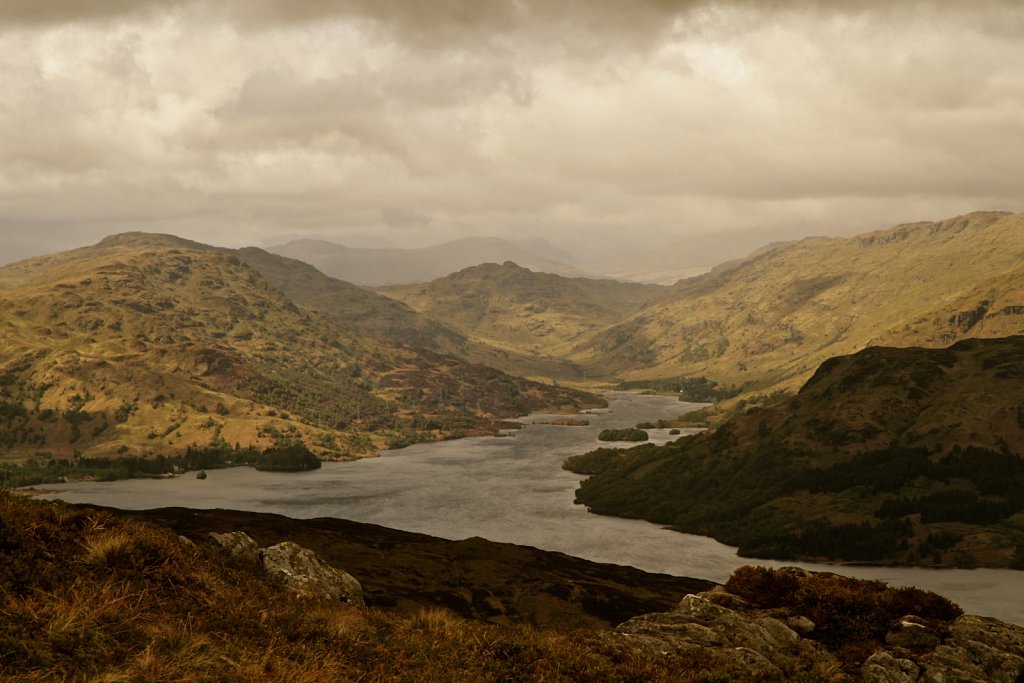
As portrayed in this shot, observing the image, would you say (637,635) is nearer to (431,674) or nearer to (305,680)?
(431,674)

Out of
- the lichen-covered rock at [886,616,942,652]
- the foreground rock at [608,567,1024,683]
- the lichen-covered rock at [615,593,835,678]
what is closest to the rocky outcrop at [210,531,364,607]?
the lichen-covered rock at [615,593,835,678]

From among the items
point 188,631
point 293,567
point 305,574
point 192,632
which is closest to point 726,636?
point 192,632

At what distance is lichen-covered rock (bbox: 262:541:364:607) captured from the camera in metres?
40.8

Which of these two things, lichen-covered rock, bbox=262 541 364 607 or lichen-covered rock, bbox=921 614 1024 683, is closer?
lichen-covered rock, bbox=921 614 1024 683

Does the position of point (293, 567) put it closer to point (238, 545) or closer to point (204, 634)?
point (238, 545)

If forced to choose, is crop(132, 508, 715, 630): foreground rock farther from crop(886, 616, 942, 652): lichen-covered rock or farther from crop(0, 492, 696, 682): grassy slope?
crop(0, 492, 696, 682): grassy slope

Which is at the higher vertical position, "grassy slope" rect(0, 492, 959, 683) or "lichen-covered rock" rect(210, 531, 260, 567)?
"grassy slope" rect(0, 492, 959, 683)

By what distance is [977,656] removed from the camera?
30.2m

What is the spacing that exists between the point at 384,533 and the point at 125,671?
14573 centimetres

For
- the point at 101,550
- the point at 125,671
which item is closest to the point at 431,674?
the point at 125,671

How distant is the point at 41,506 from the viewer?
74.7ft

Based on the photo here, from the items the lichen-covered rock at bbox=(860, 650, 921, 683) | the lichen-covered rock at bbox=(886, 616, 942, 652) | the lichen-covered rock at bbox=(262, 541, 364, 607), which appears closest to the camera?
the lichen-covered rock at bbox=(860, 650, 921, 683)

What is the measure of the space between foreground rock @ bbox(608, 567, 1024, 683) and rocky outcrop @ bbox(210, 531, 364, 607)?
18.1 metres

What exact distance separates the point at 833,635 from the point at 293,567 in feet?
96.5
